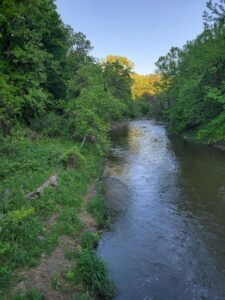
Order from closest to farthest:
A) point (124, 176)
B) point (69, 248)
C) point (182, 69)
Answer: point (69, 248)
point (124, 176)
point (182, 69)

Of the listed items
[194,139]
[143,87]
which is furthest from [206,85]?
[143,87]

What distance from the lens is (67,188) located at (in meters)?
14.5

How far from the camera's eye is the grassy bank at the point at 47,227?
8.23m

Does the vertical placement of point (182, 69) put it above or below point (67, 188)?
above

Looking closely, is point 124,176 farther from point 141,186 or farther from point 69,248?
point 69,248

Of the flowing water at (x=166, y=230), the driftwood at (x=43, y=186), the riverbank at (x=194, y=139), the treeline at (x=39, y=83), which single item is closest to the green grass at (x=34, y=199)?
the driftwood at (x=43, y=186)

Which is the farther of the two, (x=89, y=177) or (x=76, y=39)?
(x=76, y=39)

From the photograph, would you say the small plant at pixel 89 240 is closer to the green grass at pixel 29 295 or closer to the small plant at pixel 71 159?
the green grass at pixel 29 295

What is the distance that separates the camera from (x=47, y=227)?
10.9 metres

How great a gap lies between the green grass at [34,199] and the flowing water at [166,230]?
1.77 metres

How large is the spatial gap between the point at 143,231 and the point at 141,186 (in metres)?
6.28

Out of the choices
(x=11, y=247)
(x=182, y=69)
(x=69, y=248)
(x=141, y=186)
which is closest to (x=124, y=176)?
(x=141, y=186)

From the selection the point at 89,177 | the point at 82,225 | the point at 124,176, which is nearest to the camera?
the point at 82,225

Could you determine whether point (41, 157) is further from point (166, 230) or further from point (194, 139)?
point (194, 139)
